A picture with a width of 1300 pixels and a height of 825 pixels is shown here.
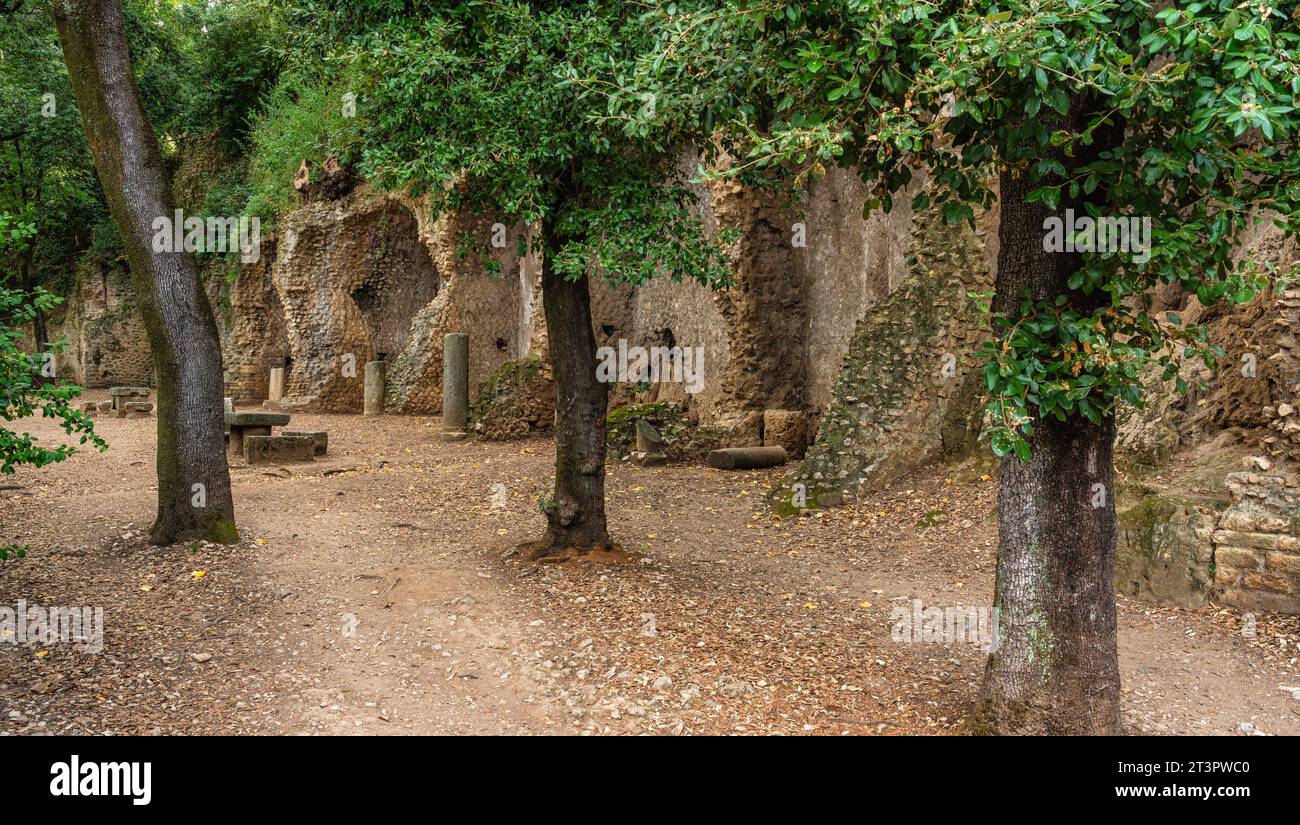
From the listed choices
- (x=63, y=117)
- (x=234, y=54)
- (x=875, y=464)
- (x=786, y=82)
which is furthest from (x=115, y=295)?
(x=786, y=82)

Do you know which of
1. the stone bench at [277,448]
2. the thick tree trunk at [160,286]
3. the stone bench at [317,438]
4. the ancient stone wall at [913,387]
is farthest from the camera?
the stone bench at [317,438]

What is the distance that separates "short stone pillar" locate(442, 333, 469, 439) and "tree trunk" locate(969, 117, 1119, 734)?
13877 millimetres

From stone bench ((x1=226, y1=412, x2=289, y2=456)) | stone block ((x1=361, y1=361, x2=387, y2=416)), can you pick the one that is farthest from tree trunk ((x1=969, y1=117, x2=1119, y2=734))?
stone block ((x1=361, y1=361, x2=387, y2=416))

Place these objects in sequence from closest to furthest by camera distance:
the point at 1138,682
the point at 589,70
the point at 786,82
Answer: the point at 786,82 < the point at 1138,682 < the point at 589,70

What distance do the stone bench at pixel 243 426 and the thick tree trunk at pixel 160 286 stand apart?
5978 millimetres

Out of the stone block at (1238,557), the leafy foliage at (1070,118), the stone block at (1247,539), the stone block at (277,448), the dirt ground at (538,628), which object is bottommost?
the dirt ground at (538,628)

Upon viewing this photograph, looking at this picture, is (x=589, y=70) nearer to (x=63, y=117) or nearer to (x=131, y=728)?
(x=131, y=728)

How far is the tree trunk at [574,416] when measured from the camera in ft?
27.8

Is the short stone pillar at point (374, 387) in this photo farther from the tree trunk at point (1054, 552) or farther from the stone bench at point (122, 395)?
the tree trunk at point (1054, 552)

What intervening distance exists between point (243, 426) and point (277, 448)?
1.01 meters

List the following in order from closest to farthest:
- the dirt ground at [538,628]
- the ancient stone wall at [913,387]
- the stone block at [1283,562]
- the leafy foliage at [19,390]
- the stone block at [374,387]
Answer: the dirt ground at [538,628] < the leafy foliage at [19,390] < the stone block at [1283,562] < the ancient stone wall at [913,387] < the stone block at [374,387]

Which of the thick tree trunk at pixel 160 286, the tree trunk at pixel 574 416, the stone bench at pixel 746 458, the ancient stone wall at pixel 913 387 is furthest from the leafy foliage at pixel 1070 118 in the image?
the stone bench at pixel 746 458

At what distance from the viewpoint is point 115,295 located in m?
28.7

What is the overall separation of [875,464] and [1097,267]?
6893 mm
